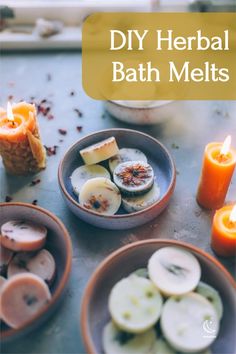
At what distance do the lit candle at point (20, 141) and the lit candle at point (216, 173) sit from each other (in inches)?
14.3

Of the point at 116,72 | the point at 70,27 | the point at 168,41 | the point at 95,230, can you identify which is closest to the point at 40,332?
the point at 95,230

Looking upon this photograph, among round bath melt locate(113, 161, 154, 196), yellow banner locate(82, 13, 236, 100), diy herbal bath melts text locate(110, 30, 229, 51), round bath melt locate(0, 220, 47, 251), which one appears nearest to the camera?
round bath melt locate(0, 220, 47, 251)

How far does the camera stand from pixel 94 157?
0.93m

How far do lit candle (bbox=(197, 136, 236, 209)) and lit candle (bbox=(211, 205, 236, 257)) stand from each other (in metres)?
0.07

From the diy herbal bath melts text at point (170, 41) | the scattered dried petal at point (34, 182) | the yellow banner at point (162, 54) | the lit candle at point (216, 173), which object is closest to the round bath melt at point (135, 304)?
the lit candle at point (216, 173)

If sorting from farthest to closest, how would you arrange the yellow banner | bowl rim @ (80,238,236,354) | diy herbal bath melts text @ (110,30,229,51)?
1. diy herbal bath melts text @ (110,30,229,51)
2. the yellow banner
3. bowl rim @ (80,238,236,354)

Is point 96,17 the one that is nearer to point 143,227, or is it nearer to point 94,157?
point 94,157

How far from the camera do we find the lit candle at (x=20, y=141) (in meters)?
0.90

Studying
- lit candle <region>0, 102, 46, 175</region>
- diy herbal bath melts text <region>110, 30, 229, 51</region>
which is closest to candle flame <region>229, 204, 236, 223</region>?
lit candle <region>0, 102, 46, 175</region>

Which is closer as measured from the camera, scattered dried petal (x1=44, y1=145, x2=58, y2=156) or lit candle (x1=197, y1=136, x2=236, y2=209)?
lit candle (x1=197, y1=136, x2=236, y2=209)

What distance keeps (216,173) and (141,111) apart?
0.27 meters

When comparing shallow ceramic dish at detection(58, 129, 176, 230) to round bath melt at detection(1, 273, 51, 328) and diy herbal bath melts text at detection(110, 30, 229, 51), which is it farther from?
diy herbal bath melts text at detection(110, 30, 229, 51)

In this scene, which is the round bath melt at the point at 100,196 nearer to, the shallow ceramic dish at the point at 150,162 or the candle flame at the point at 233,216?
the shallow ceramic dish at the point at 150,162

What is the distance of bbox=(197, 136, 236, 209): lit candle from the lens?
2.74 ft
